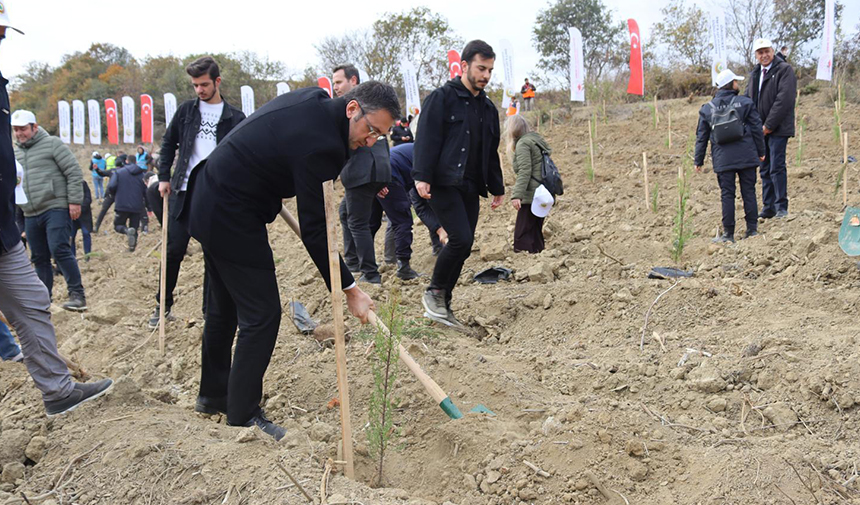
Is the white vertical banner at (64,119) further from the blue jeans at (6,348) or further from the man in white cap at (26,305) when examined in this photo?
the man in white cap at (26,305)

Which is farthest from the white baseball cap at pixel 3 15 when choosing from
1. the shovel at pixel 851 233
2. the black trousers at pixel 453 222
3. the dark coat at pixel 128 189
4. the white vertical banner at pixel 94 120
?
the white vertical banner at pixel 94 120

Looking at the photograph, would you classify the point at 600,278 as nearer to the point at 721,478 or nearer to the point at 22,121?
the point at 721,478

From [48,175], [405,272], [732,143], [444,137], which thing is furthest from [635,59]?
[48,175]

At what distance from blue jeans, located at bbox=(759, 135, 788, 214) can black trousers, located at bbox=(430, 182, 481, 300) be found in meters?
4.22

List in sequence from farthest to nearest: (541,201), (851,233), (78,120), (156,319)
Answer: (78,120) < (541,201) < (156,319) < (851,233)

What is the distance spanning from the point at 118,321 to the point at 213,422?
2.89 m

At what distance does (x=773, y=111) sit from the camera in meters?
6.81

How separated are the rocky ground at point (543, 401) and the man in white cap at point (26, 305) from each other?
116 millimetres

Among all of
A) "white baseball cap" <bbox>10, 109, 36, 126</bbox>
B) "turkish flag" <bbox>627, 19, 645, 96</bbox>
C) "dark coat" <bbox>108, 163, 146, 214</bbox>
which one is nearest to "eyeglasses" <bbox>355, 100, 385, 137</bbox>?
"white baseball cap" <bbox>10, 109, 36, 126</bbox>

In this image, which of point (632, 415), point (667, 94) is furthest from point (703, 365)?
point (667, 94)

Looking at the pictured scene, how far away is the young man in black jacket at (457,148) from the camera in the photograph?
167 inches

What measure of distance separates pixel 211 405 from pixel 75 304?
3.61 meters

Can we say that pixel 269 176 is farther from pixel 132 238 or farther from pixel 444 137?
pixel 132 238

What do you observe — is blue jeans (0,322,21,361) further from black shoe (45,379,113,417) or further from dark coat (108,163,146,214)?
dark coat (108,163,146,214)
